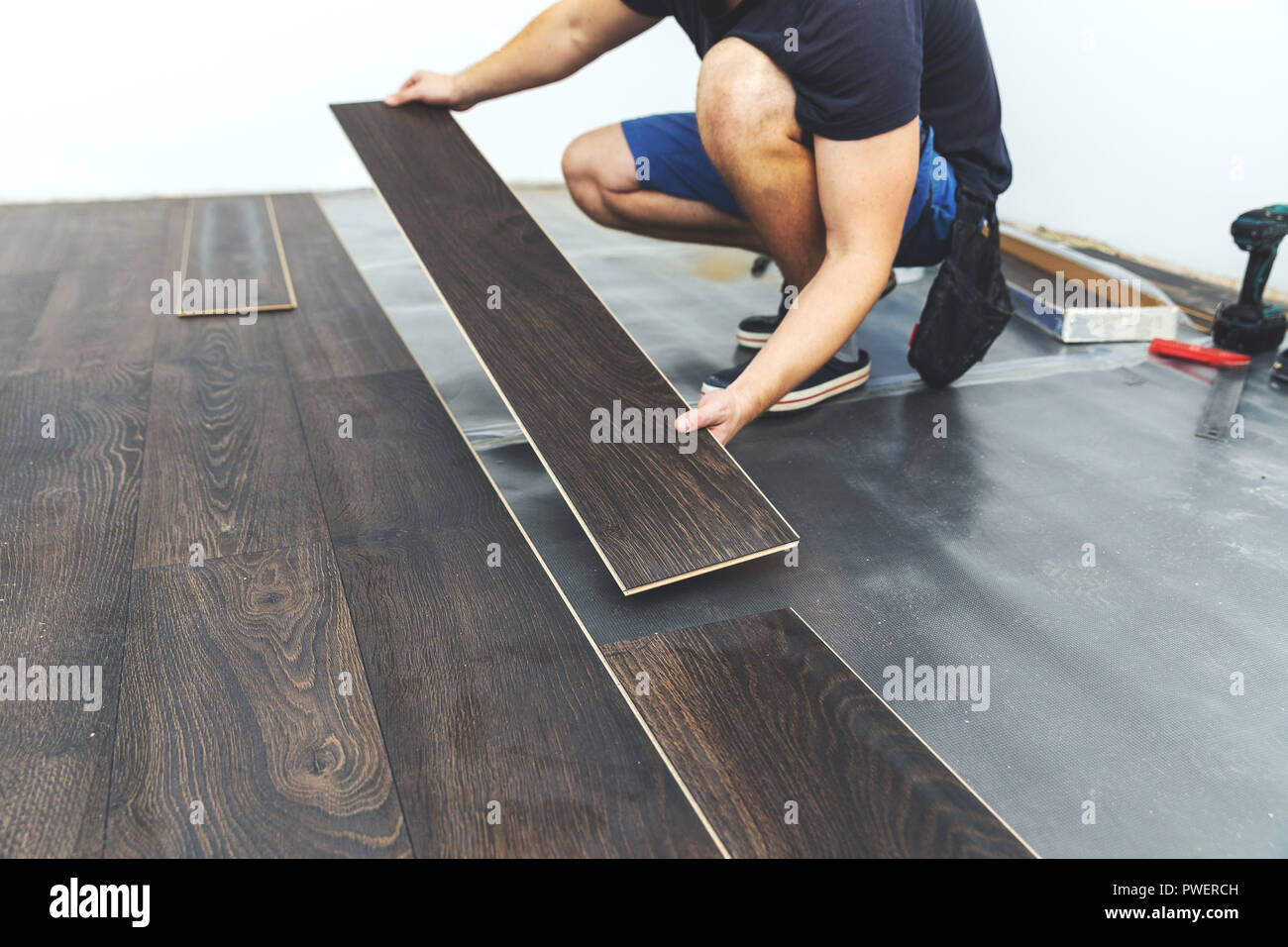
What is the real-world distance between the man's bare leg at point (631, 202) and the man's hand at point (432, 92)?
27 centimetres

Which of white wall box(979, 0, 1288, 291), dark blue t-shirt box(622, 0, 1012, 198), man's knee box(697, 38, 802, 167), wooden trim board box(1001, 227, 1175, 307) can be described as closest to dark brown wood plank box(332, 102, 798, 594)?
man's knee box(697, 38, 802, 167)

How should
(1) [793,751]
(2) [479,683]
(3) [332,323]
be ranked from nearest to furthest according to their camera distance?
(1) [793,751] < (2) [479,683] < (3) [332,323]

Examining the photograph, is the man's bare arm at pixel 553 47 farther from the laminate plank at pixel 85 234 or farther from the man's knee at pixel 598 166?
the laminate plank at pixel 85 234

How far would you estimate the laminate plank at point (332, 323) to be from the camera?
2135 millimetres

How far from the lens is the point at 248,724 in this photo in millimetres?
1091

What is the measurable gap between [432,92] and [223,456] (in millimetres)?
975

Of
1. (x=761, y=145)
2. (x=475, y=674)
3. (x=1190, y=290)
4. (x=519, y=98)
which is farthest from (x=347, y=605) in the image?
(x=519, y=98)

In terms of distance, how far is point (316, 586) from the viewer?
134 cm

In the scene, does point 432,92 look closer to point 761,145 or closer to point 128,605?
point 761,145

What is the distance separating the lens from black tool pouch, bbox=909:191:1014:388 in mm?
1871

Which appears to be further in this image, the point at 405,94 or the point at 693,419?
the point at 405,94

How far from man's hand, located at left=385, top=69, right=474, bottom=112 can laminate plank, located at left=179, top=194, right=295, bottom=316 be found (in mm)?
607
